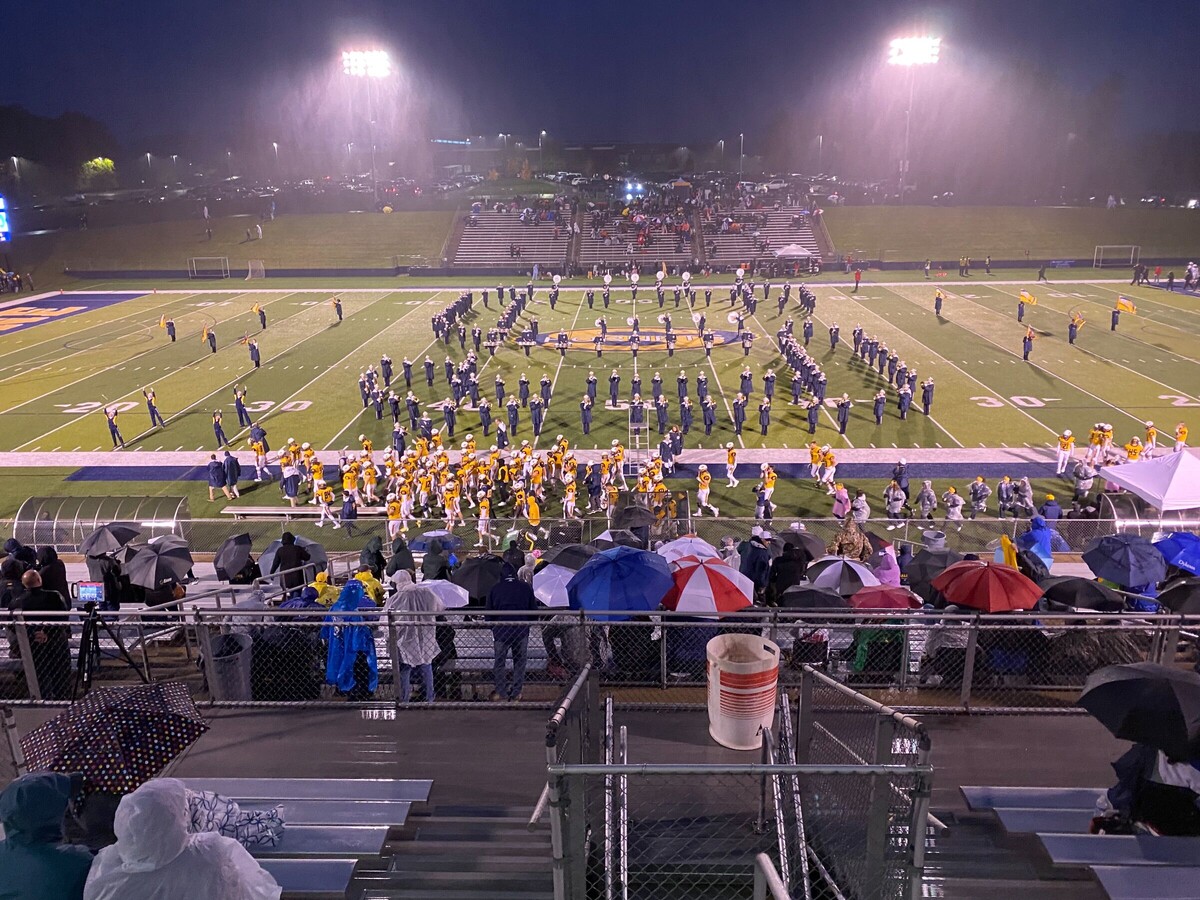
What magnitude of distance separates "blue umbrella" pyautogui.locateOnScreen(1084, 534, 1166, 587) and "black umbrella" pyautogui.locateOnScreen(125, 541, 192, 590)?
8.96 m

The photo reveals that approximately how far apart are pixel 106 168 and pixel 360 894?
93.6 metres

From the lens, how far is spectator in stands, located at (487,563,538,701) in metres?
6.10

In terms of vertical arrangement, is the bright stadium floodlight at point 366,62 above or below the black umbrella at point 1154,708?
above

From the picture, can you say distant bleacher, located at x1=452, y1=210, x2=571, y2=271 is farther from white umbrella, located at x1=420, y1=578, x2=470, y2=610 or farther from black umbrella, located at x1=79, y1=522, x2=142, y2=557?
white umbrella, located at x1=420, y1=578, x2=470, y2=610

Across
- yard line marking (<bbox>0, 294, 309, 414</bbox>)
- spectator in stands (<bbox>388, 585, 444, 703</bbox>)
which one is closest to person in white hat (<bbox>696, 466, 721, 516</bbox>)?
spectator in stands (<bbox>388, 585, 444, 703</bbox>)

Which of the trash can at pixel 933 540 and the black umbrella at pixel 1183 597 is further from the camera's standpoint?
the trash can at pixel 933 540

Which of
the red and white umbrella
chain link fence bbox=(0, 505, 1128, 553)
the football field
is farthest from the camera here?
the football field

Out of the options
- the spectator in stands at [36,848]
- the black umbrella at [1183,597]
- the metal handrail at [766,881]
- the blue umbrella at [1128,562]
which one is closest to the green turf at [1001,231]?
the blue umbrella at [1128,562]

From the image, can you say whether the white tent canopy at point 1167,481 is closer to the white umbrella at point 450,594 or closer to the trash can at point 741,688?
the trash can at point 741,688

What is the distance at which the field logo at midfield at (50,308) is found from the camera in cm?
3660

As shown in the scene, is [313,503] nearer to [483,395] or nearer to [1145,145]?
[483,395]

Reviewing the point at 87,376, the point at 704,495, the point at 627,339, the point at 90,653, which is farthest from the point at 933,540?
the point at 87,376

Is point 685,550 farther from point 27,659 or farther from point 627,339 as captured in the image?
point 627,339

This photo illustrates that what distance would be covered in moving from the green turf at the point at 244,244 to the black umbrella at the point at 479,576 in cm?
4480
